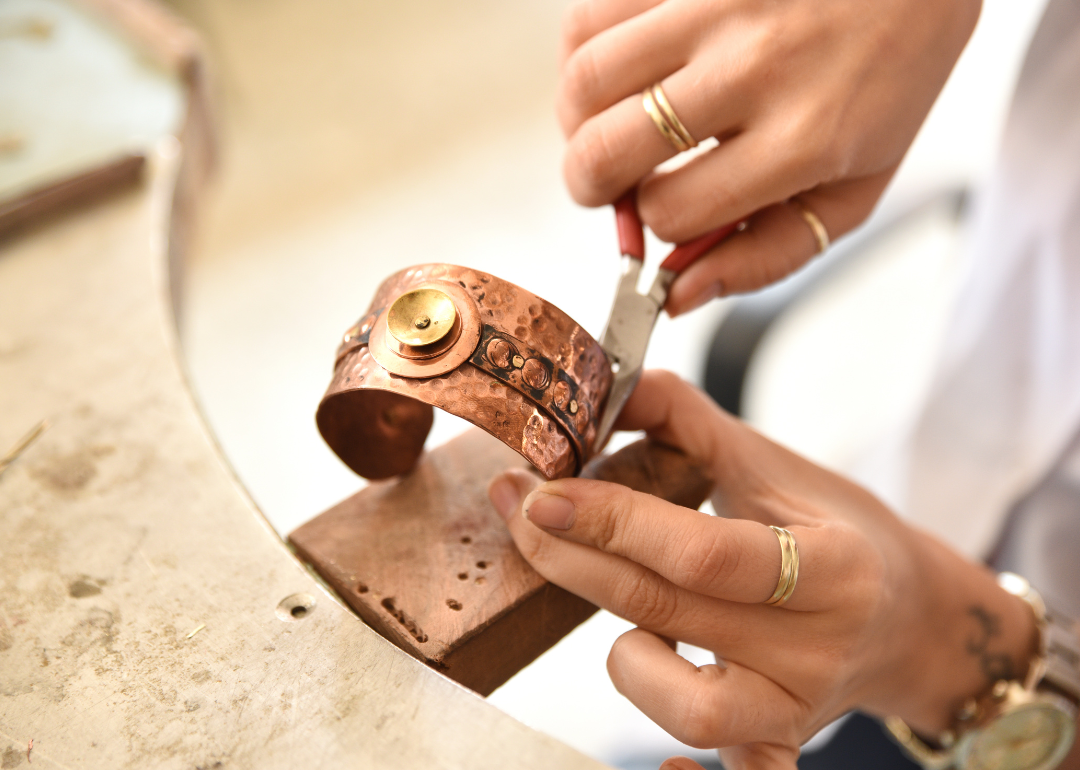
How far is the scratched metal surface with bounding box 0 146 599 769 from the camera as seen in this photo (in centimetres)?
41

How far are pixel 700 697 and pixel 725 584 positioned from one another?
69 mm

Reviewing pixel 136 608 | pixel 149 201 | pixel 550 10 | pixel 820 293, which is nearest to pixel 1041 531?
pixel 820 293

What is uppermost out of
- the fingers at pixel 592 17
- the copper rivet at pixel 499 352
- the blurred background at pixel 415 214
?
the fingers at pixel 592 17

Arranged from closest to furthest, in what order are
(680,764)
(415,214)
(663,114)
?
(680,764) < (663,114) < (415,214)

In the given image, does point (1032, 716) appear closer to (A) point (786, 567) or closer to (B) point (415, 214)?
(A) point (786, 567)

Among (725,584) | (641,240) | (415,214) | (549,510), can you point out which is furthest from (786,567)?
(415,214)

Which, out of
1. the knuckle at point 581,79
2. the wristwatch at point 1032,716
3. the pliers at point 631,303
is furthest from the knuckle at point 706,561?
the wristwatch at point 1032,716

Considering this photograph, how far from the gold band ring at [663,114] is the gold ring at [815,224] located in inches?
5.5

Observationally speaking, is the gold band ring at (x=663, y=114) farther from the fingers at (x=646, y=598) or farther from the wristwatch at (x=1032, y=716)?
the wristwatch at (x=1032, y=716)

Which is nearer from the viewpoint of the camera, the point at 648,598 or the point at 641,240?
the point at 648,598

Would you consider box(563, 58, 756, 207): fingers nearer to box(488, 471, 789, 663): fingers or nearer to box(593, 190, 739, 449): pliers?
box(593, 190, 739, 449): pliers

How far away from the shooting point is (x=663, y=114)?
22.4 inches

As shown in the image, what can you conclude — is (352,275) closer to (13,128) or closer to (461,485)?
(13,128)

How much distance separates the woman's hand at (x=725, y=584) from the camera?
49 cm
